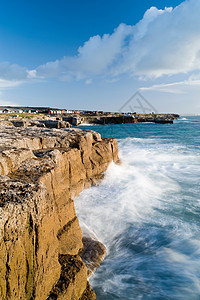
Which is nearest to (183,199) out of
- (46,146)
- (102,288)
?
(102,288)

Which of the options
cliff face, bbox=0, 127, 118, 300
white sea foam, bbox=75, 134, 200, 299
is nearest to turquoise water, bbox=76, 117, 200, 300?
white sea foam, bbox=75, 134, 200, 299

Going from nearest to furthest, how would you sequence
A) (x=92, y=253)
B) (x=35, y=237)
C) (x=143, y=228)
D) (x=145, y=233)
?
(x=35, y=237), (x=92, y=253), (x=145, y=233), (x=143, y=228)

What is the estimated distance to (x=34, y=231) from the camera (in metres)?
2.91

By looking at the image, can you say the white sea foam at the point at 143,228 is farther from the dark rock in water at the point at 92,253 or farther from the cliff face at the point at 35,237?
the cliff face at the point at 35,237

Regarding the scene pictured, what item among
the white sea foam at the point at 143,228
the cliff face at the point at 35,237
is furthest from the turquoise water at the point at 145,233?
the cliff face at the point at 35,237

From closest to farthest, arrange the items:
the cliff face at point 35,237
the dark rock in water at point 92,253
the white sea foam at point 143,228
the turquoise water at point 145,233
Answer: the cliff face at point 35,237
the turquoise water at point 145,233
the white sea foam at point 143,228
the dark rock in water at point 92,253

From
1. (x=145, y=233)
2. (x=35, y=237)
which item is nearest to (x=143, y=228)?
(x=145, y=233)

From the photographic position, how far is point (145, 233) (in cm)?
642

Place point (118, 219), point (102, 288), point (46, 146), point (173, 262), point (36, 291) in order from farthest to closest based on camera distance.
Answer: point (46, 146) < point (118, 219) < point (173, 262) < point (102, 288) < point (36, 291)

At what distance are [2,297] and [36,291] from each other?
2.21 feet

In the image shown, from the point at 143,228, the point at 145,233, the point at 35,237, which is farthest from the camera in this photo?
the point at 143,228

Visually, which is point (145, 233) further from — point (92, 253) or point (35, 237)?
point (35, 237)

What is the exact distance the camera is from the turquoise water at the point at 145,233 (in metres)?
4.59

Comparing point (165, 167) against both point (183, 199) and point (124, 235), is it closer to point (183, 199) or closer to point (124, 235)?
point (183, 199)
